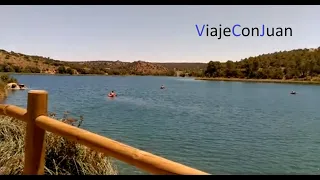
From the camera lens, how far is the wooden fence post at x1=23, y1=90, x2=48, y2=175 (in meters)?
2.60

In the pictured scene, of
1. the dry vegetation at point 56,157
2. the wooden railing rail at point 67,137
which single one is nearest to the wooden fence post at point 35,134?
the wooden railing rail at point 67,137

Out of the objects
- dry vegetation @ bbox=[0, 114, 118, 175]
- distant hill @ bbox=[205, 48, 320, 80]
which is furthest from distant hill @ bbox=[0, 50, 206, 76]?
dry vegetation @ bbox=[0, 114, 118, 175]

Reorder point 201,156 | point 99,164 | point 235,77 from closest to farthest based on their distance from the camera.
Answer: point 99,164
point 201,156
point 235,77

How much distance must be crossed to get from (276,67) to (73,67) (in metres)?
65.2

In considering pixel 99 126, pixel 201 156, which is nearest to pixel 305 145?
pixel 201 156

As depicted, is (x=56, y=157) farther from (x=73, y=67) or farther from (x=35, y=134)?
(x=73, y=67)

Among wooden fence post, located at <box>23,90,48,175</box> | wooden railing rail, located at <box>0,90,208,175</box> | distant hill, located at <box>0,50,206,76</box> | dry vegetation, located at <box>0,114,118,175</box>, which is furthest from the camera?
distant hill, located at <box>0,50,206,76</box>

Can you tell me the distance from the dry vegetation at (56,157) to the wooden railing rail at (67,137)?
92 centimetres

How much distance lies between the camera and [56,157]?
4191mm

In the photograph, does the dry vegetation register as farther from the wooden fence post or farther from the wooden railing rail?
the wooden fence post

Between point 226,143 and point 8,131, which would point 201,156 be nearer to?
point 226,143

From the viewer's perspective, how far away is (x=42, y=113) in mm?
2621

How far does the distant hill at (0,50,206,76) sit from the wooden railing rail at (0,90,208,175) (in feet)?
259
